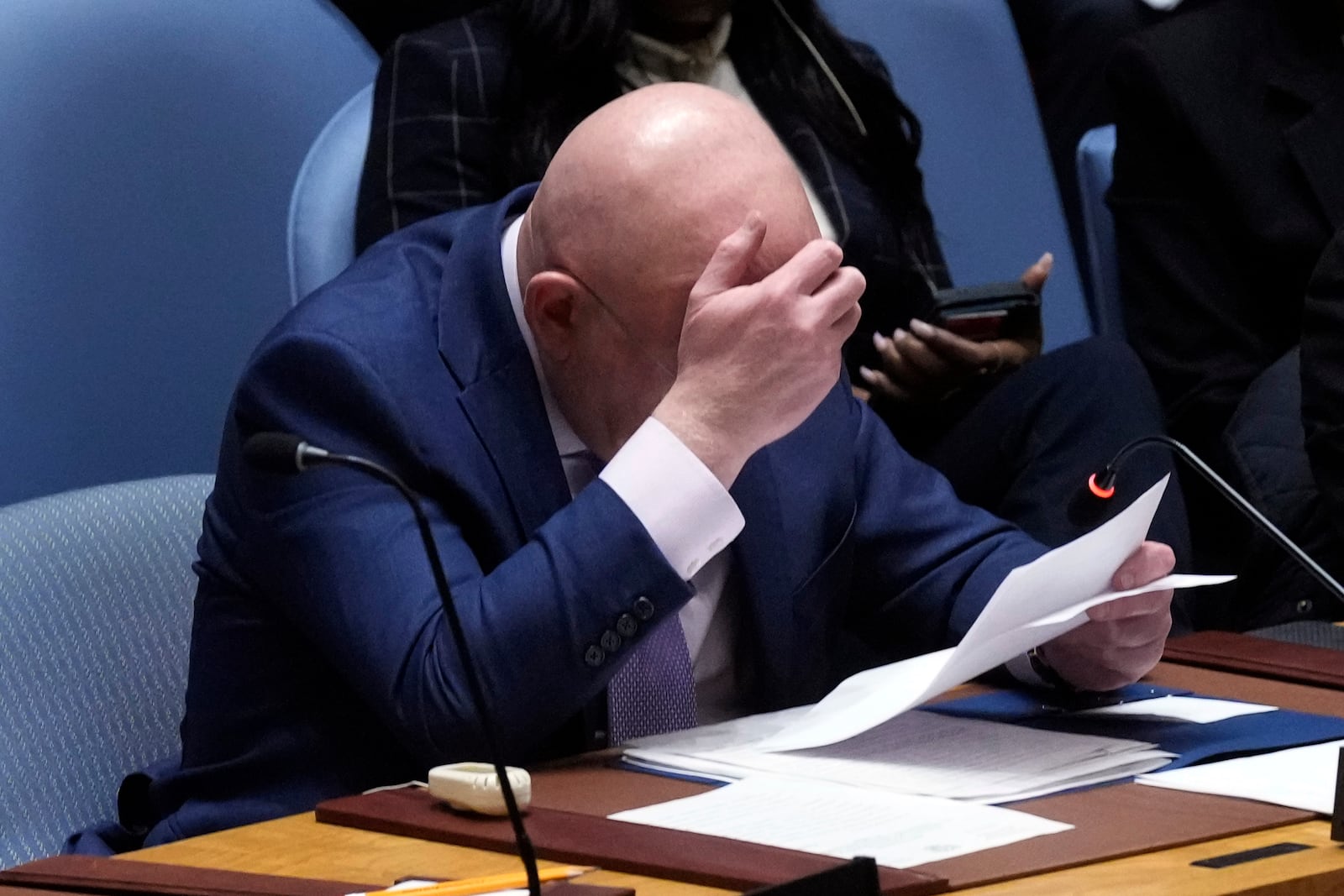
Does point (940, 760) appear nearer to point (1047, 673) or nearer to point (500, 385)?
point (1047, 673)

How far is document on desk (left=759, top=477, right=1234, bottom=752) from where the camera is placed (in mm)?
1191

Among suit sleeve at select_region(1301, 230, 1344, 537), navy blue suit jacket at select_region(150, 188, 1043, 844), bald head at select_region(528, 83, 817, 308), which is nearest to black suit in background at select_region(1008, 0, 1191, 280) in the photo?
suit sleeve at select_region(1301, 230, 1344, 537)

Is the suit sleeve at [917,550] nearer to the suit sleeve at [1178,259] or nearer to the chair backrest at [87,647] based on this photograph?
the chair backrest at [87,647]

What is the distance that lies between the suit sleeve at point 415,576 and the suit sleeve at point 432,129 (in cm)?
75

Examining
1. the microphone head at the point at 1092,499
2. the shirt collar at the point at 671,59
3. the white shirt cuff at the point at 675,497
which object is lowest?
the microphone head at the point at 1092,499

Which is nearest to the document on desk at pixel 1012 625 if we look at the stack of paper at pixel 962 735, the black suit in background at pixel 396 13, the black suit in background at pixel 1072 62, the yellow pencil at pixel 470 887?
the stack of paper at pixel 962 735

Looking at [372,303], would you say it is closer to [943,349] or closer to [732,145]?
[732,145]

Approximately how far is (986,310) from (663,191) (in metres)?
0.98

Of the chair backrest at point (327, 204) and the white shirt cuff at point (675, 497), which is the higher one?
the chair backrest at point (327, 204)

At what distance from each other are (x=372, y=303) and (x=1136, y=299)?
1.47m

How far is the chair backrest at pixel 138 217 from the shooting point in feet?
6.87

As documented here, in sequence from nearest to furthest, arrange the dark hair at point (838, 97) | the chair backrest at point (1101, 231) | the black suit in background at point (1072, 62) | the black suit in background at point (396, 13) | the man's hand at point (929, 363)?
the man's hand at point (929, 363) → the dark hair at point (838, 97) → the black suit in background at point (396, 13) → the chair backrest at point (1101, 231) → the black suit in background at point (1072, 62)

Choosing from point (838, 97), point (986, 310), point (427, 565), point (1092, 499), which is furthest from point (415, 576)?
point (838, 97)

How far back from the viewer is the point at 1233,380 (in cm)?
242
